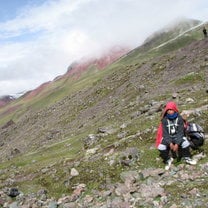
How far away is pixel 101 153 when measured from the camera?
2908cm

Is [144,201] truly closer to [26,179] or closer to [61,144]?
[26,179]

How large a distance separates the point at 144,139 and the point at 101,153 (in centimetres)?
328

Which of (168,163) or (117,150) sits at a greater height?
(117,150)

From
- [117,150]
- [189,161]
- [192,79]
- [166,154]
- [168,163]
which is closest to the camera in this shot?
[189,161]

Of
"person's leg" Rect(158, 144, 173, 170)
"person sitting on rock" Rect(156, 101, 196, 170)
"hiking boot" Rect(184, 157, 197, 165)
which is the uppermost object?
"person sitting on rock" Rect(156, 101, 196, 170)

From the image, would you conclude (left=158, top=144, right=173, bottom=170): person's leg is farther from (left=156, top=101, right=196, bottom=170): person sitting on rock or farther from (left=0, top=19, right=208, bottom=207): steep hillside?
(left=0, top=19, right=208, bottom=207): steep hillside

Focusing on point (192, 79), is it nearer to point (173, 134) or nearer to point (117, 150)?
point (117, 150)

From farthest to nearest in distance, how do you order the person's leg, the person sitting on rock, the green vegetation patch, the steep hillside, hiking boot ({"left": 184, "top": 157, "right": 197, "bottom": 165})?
the green vegetation patch < the person's leg < the steep hillside < the person sitting on rock < hiking boot ({"left": 184, "top": 157, "right": 197, "bottom": 165})

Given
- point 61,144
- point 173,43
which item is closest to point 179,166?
point 61,144

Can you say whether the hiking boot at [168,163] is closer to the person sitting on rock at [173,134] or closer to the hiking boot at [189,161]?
the person sitting on rock at [173,134]

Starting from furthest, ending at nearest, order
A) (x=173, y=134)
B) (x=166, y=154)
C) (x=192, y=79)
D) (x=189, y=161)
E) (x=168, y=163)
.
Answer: (x=192, y=79), (x=166, y=154), (x=168, y=163), (x=173, y=134), (x=189, y=161)

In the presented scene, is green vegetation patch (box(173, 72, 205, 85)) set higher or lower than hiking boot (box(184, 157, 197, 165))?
higher

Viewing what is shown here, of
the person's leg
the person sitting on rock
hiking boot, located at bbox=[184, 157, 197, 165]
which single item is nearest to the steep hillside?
hiking boot, located at bbox=[184, 157, 197, 165]

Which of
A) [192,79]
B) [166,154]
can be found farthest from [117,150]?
[192,79]
